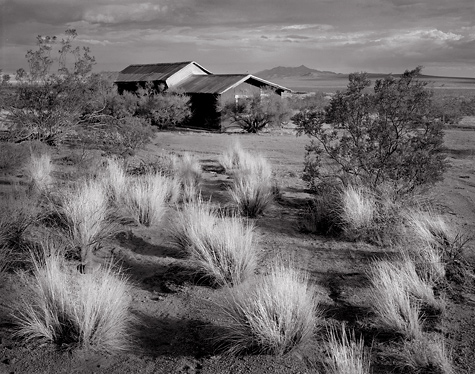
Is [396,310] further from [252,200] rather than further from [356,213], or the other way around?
[252,200]

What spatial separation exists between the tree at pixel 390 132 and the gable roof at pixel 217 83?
832 inches

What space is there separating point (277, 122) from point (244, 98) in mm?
2668

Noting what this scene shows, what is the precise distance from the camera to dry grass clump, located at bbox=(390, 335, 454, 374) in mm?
4121

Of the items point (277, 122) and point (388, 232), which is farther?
point (277, 122)

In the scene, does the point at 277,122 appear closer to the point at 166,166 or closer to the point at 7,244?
the point at 166,166

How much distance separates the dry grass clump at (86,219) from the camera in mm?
6570

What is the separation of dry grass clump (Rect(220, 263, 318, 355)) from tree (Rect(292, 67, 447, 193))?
4.97 meters

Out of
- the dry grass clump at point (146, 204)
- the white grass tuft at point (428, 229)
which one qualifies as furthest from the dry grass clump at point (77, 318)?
the white grass tuft at point (428, 229)

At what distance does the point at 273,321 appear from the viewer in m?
4.41

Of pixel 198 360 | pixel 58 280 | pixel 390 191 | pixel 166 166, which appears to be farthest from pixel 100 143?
pixel 198 360

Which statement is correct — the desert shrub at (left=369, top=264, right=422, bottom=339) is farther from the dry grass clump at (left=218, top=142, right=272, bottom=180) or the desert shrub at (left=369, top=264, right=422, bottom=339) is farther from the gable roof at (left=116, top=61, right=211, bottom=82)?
the gable roof at (left=116, top=61, right=211, bottom=82)

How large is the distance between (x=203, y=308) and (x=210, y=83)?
28.7 metres

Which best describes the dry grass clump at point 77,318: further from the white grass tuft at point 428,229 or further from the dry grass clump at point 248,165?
the dry grass clump at point 248,165

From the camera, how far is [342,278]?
628cm
